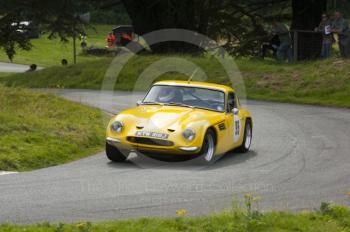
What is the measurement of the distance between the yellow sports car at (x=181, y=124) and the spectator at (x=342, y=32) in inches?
564

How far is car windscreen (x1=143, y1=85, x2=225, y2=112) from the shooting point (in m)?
15.1

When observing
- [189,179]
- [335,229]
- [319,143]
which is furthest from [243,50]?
[335,229]

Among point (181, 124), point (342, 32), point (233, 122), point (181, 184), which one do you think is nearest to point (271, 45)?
point (342, 32)

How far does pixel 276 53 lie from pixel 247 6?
10.3 m

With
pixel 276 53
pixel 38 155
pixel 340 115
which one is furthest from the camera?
pixel 276 53

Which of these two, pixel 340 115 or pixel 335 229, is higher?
pixel 335 229

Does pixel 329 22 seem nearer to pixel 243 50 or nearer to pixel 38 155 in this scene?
pixel 243 50

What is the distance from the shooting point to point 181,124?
1378cm

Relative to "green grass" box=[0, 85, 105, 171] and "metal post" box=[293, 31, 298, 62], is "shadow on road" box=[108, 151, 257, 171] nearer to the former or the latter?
"green grass" box=[0, 85, 105, 171]

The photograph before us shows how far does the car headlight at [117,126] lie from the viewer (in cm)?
1383

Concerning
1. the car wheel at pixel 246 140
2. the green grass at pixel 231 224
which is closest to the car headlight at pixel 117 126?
the car wheel at pixel 246 140

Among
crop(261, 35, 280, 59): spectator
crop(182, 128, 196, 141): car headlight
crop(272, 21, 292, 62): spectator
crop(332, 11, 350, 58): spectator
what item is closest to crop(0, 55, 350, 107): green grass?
crop(272, 21, 292, 62): spectator

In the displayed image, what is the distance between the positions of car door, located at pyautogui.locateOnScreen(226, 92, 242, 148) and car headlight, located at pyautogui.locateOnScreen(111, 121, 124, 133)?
215cm

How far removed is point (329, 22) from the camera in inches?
1168
